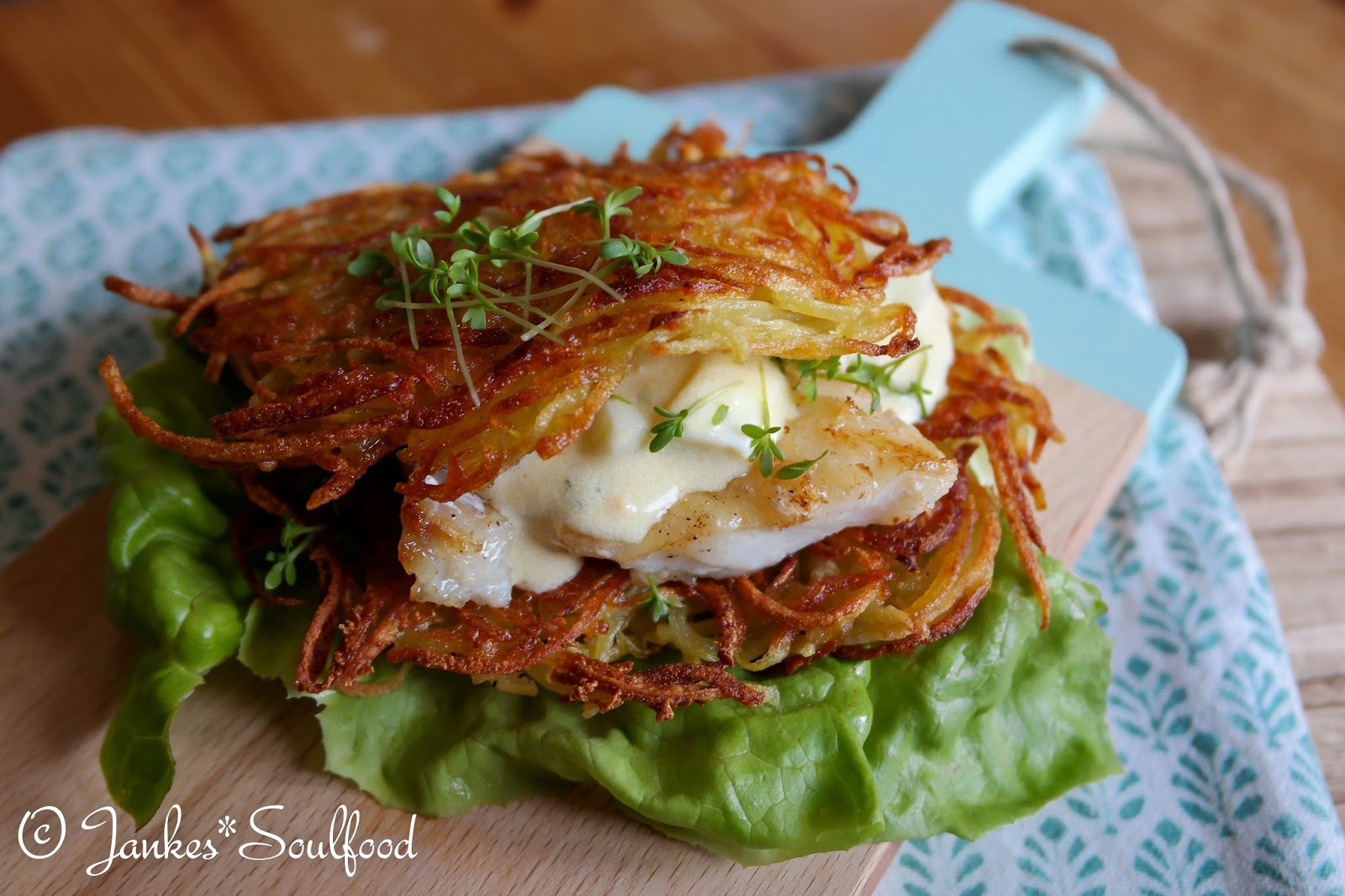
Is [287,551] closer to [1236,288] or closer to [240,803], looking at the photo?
[240,803]

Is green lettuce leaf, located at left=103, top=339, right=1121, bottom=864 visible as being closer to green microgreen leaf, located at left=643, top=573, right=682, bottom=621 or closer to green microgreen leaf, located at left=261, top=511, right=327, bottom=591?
green microgreen leaf, located at left=261, top=511, right=327, bottom=591

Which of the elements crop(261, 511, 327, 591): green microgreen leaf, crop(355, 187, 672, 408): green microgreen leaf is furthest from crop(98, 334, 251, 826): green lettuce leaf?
crop(355, 187, 672, 408): green microgreen leaf

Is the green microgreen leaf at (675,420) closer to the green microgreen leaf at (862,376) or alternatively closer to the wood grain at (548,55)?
the green microgreen leaf at (862,376)

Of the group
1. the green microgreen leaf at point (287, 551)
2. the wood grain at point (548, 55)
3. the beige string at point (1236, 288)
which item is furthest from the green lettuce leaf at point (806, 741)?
the wood grain at point (548, 55)

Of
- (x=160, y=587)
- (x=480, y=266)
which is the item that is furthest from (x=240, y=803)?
(x=480, y=266)

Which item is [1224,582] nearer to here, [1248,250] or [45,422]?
Answer: [1248,250]

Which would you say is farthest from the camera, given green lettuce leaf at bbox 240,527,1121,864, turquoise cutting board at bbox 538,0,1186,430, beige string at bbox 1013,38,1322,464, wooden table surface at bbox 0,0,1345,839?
wooden table surface at bbox 0,0,1345,839
